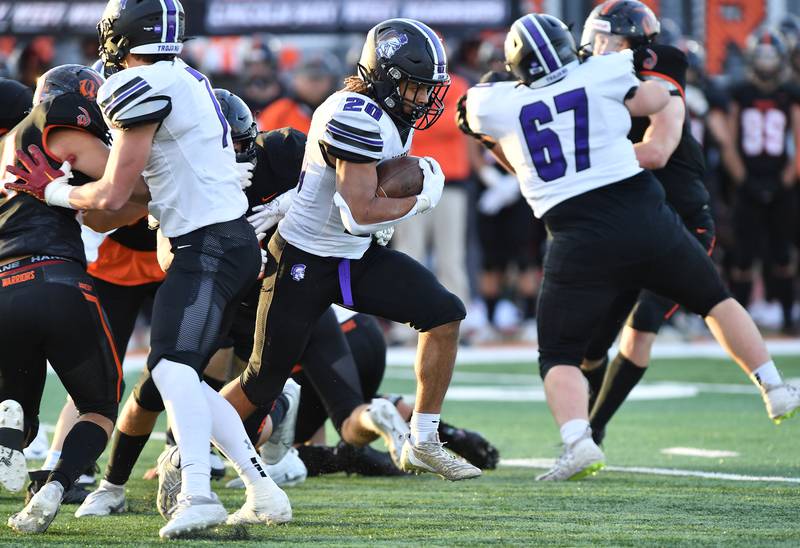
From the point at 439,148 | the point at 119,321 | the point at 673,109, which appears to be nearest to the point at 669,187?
the point at 673,109

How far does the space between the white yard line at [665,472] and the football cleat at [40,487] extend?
1858 mm

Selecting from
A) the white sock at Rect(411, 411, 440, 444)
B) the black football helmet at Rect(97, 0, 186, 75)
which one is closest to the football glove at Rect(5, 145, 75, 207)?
the black football helmet at Rect(97, 0, 186, 75)

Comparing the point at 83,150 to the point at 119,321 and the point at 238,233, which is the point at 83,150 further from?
the point at 119,321

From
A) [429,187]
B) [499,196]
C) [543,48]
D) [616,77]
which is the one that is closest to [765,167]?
[499,196]

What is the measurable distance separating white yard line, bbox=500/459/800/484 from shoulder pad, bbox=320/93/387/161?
194 cm

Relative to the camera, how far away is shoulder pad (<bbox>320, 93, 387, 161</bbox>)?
177 inches

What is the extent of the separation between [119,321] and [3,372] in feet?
3.37

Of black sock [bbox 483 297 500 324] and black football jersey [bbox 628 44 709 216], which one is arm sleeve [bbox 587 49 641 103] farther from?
black sock [bbox 483 297 500 324]

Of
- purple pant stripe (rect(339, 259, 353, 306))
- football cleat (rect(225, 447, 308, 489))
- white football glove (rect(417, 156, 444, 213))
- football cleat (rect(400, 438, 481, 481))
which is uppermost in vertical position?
white football glove (rect(417, 156, 444, 213))

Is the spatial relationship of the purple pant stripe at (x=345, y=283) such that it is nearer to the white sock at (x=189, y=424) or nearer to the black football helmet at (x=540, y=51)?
the white sock at (x=189, y=424)

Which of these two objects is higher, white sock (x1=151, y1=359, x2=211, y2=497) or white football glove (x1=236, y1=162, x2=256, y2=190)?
white football glove (x1=236, y1=162, x2=256, y2=190)

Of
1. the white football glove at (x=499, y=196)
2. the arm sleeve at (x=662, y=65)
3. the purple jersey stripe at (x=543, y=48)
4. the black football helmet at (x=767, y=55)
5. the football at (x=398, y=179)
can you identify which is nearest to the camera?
the football at (x=398, y=179)

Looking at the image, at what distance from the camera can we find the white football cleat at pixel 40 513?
4.18 meters

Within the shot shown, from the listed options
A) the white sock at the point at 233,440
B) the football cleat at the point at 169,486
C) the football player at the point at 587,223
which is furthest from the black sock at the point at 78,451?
the football player at the point at 587,223
